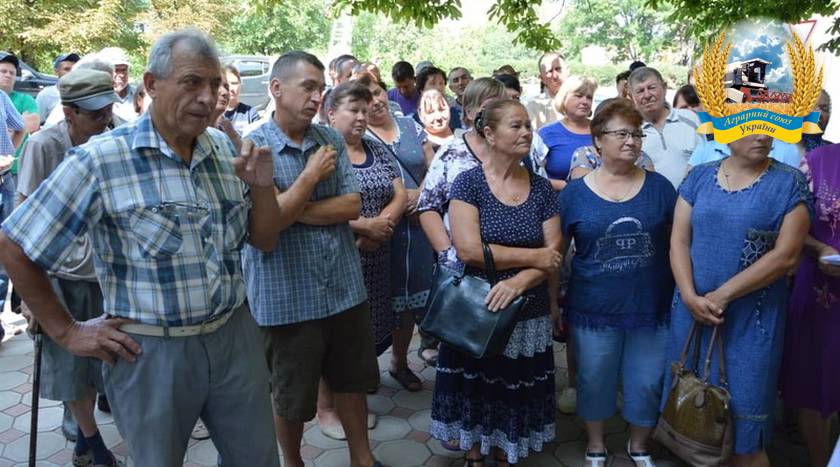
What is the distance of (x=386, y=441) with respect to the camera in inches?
146

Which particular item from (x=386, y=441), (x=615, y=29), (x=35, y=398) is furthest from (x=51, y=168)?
(x=615, y=29)

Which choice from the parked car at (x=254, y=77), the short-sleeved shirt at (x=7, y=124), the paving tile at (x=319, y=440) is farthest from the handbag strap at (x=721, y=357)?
the parked car at (x=254, y=77)

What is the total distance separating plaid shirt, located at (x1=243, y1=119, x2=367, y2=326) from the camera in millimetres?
2826

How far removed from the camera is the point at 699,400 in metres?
2.78

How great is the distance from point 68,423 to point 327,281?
1.89 m

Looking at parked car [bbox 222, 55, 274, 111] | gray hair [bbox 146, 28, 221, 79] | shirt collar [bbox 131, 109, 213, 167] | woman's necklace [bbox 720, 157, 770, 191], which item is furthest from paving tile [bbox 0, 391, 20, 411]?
parked car [bbox 222, 55, 274, 111]

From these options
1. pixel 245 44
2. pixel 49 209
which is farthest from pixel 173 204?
pixel 245 44

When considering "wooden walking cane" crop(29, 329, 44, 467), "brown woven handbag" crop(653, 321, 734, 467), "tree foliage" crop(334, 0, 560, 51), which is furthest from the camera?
"tree foliage" crop(334, 0, 560, 51)

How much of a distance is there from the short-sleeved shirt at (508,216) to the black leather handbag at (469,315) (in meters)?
0.09

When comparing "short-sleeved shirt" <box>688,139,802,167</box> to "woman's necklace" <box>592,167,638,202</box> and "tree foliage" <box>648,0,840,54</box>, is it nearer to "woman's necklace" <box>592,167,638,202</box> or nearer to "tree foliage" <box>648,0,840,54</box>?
"woman's necklace" <box>592,167,638,202</box>

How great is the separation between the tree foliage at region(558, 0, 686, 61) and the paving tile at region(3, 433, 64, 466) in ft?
116

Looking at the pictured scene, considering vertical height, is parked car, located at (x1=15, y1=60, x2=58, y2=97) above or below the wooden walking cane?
above

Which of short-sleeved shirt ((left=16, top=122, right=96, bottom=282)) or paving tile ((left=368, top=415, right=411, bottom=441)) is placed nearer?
short-sleeved shirt ((left=16, top=122, right=96, bottom=282))

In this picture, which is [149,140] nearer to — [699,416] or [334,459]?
[334,459]
